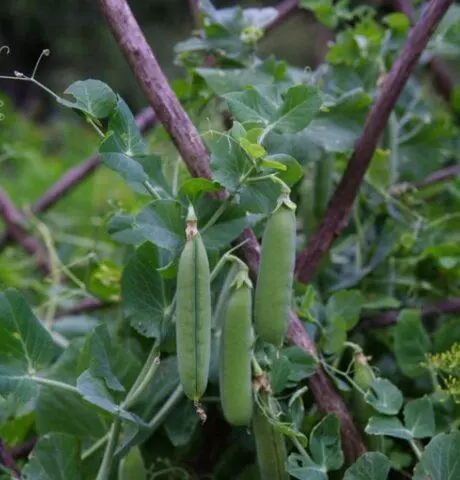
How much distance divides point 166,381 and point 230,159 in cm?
18

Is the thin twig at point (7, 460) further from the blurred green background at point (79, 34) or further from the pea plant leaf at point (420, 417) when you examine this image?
the blurred green background at point (79, 34)

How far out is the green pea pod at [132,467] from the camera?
551 millimetres

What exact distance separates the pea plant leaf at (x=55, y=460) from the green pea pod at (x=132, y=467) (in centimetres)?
3

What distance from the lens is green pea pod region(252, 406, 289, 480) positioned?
520mm

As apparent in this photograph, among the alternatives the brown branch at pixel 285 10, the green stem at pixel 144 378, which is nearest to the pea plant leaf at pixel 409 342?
the green stem at pixel 144 378

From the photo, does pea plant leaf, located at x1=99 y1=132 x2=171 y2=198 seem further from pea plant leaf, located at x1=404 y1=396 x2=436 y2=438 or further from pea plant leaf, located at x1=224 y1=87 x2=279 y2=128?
pea plant leaf, located at x1=404 y1=396 x2=436 y2=438

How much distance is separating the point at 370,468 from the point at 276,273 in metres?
0.14

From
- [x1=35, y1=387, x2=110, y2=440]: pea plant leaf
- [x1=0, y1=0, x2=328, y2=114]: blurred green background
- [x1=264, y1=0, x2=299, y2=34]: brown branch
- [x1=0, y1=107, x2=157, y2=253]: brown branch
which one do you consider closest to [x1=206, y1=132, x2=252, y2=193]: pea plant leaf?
[x1=35, y1=387, x2=110, y2=440]: pea plant leaf

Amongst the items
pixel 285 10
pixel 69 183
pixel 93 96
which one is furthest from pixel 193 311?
pixel 69 183

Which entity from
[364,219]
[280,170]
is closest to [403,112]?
[364,219]

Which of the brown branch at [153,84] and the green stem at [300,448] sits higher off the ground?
the brown branch at [153,84]

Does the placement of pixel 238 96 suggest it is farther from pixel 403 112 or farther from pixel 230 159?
pixel 403 112

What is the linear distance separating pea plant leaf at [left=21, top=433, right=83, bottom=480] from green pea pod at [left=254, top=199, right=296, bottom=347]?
16 cm

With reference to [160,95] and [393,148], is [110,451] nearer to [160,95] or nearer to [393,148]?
[160,95]
